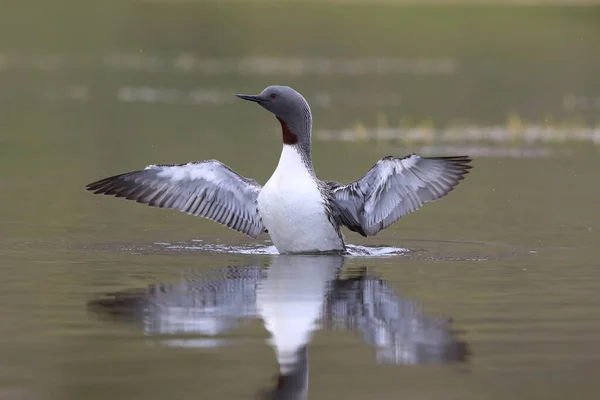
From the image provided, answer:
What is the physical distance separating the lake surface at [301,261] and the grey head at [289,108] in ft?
3.09

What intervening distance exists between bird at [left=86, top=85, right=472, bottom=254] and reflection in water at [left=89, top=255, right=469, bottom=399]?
0.87m

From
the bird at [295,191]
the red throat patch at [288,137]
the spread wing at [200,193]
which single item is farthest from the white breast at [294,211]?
the spread wing at [200,193]

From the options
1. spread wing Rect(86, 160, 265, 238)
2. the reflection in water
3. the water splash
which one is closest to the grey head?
spread wing Rect(86, 160, 265, 238)

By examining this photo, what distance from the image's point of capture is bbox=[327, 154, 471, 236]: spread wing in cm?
1235

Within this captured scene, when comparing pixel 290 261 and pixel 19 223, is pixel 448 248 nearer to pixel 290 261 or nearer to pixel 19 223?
pixel 290 261

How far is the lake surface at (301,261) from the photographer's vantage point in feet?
25.5

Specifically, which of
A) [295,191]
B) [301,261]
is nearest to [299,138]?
[295,191]

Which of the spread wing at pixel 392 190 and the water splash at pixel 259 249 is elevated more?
the spread wing at pixel 392 190

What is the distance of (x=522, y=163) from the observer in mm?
18969

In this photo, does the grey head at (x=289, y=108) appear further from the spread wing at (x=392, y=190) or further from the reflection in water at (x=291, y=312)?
the reflection in water at (x=291, y=312)

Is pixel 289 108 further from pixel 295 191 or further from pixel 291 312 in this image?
pixel 291 312

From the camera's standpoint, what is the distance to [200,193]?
A: 12922 mm

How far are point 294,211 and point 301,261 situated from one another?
421mm

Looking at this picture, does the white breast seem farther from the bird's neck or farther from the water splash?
the water splash
